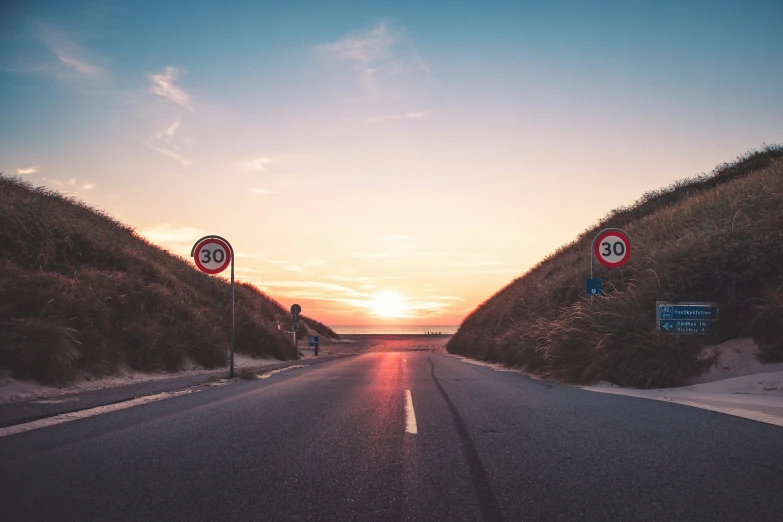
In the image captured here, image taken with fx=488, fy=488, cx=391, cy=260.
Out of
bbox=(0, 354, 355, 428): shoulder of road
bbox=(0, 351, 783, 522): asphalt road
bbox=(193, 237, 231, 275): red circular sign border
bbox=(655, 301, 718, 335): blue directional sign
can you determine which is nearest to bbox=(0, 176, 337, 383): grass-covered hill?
bbox=(0, 354, 355, 428): shoulder of road

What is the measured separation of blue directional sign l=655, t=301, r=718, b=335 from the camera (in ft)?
32.9

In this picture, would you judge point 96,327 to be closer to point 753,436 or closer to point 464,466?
point 464,466

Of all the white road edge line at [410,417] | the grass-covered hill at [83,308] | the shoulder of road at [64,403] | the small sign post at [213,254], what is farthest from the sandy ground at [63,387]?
the white road edge line at [410,417]

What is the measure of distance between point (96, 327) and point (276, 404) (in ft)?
24.4

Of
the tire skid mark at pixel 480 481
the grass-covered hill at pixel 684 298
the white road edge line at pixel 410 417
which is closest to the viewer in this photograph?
the tire skid mark at pixel 480 481

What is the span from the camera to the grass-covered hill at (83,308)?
9.23 meters

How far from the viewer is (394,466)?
12.8ft

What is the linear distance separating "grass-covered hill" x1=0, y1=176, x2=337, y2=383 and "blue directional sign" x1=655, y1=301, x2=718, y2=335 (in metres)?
12.0

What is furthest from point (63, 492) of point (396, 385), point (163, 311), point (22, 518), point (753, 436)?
point (163, 311)

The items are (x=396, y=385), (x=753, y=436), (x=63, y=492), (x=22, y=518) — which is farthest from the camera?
(x=396, y=385)

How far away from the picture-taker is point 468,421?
591 centimetres

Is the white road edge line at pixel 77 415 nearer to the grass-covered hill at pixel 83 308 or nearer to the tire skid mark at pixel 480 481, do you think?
the grass-covered hill at pixel 83 308

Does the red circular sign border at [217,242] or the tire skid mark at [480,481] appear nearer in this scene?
the tire skid mark at [480,481]

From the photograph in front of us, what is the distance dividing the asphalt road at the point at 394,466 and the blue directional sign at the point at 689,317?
4041 mm
